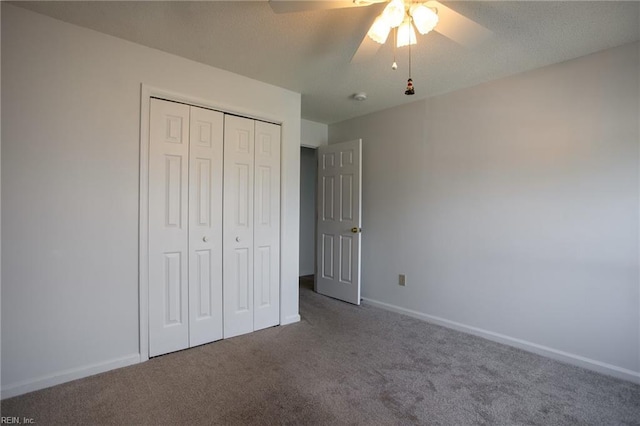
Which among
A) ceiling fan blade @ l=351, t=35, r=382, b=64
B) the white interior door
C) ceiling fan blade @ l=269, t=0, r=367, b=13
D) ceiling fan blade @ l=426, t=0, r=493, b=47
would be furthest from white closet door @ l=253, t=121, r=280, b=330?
ceiling fan blade @ l=426, t=0, r=493, b=47

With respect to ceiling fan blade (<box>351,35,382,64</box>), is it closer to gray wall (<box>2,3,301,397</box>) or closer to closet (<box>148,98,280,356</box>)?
closet (<box>148,98,280,356</box>)

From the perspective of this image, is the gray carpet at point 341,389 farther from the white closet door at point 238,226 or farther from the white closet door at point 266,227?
the white closet door at point 266,227

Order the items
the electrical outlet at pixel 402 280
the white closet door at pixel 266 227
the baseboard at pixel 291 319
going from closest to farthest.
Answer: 1. the white closet door at pixel 266 227
2. the baseboard at pixel 291 319
3. the electrical outlet at pixel 402 280

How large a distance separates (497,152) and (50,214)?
11.3ft

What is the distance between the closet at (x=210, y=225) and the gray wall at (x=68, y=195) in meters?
0.17

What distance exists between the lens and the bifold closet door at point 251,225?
280 centimetres

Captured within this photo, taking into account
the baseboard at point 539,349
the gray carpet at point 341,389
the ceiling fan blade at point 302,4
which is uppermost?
the ceiling fan blade at point 302,4

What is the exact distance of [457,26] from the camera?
1.70 meters

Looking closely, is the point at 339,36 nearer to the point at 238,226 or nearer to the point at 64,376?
the point at 238,226

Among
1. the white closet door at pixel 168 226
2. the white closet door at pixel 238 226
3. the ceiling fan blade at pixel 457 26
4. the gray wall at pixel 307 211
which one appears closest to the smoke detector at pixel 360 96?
the white closet door at pixel 238 226

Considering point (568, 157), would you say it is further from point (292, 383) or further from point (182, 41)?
point (182, 41)

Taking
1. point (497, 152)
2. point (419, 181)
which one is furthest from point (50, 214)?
point (497, 152)

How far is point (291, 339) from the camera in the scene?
2791 mm

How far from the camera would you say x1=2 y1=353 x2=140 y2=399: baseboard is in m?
1.90
